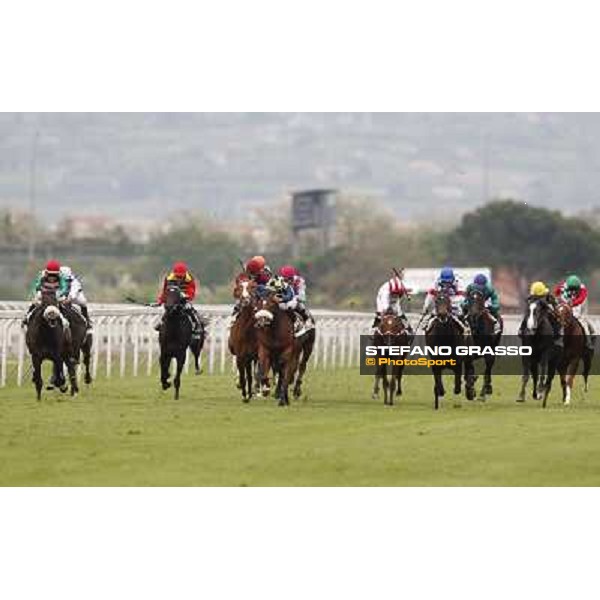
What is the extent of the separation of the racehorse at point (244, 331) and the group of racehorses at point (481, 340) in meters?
1.54

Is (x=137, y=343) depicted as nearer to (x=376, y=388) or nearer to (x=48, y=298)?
(x=376, y=388)

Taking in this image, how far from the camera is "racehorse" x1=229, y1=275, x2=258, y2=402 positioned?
81.5 feet

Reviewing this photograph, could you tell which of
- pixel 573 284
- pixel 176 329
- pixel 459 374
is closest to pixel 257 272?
pixel 176 329

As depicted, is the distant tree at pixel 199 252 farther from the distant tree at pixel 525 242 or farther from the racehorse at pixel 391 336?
the racehorse at pixel 391 336

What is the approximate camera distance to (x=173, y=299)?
25.4m

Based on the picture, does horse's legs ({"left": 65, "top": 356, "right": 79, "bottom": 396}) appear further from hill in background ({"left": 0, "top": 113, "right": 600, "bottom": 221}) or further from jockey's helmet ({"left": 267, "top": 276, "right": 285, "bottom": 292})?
hill in background ({"left": 0, "top": 113, "right": 600, "bottom": 221})

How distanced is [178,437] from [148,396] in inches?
273

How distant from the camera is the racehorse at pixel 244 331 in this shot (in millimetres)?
24828

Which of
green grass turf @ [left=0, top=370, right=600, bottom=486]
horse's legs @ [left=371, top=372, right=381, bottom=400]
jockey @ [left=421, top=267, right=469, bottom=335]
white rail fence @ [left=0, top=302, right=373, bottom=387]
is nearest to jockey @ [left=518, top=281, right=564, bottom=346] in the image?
green grass turf @ [left=0, top=370, right=600, bottom=486]

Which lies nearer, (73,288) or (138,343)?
(73,288)

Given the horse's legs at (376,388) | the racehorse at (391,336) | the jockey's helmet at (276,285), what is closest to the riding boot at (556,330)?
the racehorse at (391,336)

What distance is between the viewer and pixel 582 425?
21141 mm

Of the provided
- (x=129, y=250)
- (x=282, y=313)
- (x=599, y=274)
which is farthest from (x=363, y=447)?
(x=129, y=250)

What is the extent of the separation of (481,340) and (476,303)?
0.49m
